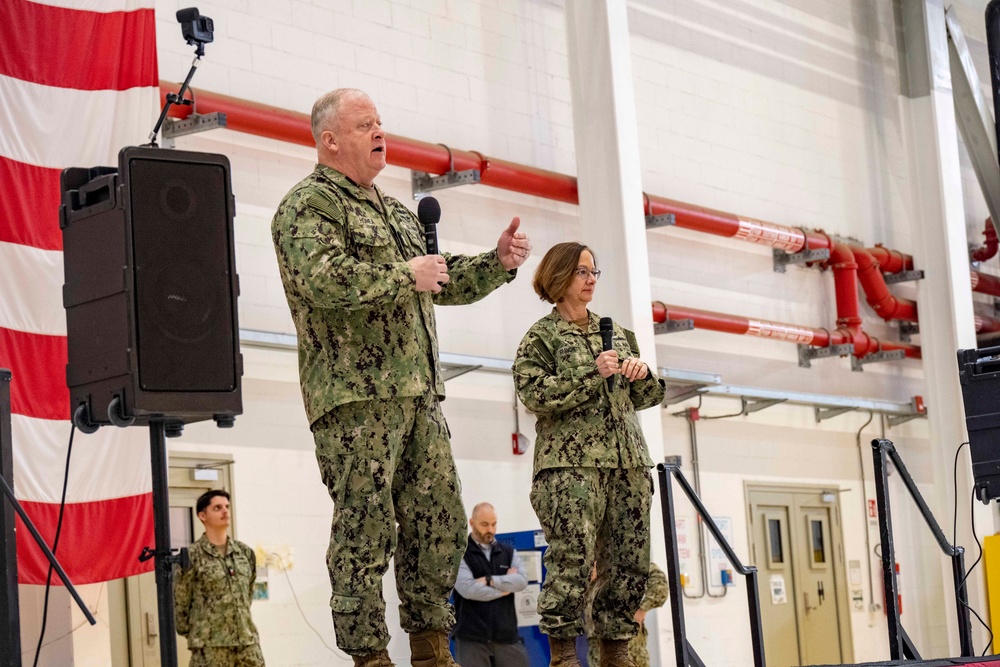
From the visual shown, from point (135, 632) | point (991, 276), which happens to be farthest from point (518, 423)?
point (991, 276)

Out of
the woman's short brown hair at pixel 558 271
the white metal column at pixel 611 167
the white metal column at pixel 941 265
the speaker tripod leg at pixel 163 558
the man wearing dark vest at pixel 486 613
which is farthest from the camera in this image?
the white metal column at pixel 941 265

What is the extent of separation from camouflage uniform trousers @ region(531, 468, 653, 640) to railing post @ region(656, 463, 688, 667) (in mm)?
404

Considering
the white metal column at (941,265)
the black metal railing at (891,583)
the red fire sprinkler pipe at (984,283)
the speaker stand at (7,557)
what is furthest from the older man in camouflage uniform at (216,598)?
the red fire sprinkler pipe at (984,283)

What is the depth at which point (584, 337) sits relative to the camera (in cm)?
409

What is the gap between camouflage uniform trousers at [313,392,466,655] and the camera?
2.96 m

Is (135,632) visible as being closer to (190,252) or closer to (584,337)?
(584,337)

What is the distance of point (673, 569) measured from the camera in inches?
171

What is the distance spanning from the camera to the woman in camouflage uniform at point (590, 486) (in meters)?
3.80

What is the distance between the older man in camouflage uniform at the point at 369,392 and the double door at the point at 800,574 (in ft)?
24.6

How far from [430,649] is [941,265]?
29.6 feet

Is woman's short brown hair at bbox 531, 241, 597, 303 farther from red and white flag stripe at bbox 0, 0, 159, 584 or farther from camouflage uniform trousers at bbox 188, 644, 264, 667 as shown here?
camouflage uniform trousers at bbox 188, 644, 264, 667

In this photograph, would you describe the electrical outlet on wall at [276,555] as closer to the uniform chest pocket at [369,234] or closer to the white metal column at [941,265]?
the uniform chest pocket at [369,234]

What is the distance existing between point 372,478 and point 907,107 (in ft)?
30.9

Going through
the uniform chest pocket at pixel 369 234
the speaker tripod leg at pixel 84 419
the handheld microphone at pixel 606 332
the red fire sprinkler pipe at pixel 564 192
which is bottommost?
the speaker tripod leg at pixel 84 419
